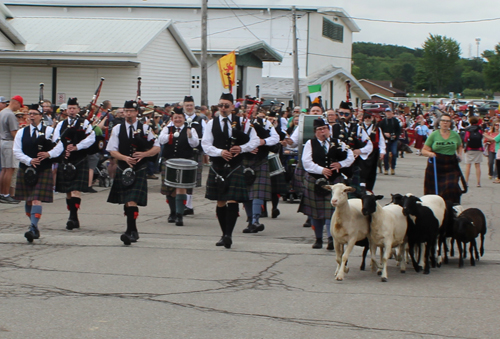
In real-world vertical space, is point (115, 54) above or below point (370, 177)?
above

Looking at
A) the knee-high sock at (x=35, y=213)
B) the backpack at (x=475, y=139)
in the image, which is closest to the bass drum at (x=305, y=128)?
the knee-high sock at (x=35, y=213)

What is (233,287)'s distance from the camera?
652cm

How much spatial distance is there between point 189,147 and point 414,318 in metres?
5.94

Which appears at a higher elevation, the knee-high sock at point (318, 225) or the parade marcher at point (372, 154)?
the parade marcher at point (372, 154)

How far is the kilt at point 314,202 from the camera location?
8.35m

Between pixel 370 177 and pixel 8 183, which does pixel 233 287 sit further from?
pixel 8 183

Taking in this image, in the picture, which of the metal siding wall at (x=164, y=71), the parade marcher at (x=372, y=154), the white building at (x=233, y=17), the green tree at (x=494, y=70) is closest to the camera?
the parade marcher at (x=372, y=154)

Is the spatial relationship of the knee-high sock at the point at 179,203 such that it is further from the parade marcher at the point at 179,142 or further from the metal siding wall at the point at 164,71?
the metal siding wall at the point at 164,71

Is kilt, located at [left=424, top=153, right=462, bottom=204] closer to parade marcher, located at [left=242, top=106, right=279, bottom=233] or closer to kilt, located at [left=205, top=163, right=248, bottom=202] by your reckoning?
parade marcher, located at [left=242, top=106, right=279, bottom=233]

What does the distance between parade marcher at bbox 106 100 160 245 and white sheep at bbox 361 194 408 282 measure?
3152mm

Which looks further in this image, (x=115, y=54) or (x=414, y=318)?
(x=115, y=54)

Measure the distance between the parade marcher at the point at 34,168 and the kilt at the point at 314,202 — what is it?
3.37 metres

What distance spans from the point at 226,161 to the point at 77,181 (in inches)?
98.2

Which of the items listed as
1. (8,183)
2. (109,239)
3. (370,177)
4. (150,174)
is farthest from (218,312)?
(150,174)
